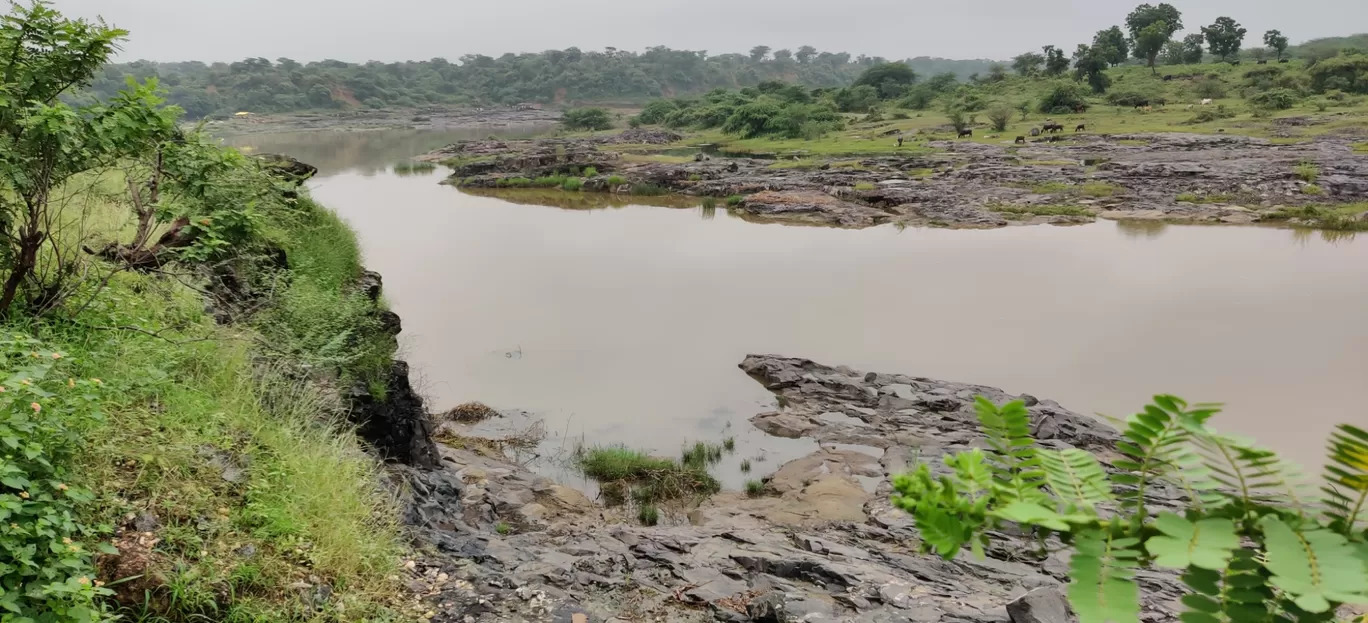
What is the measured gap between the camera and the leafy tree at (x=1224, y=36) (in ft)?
234

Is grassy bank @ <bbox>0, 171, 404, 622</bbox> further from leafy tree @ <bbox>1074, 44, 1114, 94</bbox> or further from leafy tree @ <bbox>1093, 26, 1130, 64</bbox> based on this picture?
leafy tree @ <bbox>1093, 26, 1130, 64</bbox>

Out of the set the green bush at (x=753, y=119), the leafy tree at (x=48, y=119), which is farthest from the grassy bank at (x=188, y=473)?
the green bush at (x=753, y=119)

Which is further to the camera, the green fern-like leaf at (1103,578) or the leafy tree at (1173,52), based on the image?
the leafy tree at (1173,52)

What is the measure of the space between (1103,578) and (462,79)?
5598 inches

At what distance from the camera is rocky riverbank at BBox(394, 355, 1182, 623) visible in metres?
4.96

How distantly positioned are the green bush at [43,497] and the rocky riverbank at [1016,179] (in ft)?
82.2

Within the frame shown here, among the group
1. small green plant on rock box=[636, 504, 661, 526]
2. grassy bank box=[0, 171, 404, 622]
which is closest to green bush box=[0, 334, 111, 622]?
grassy bank box=[0, 171, 404, 622]

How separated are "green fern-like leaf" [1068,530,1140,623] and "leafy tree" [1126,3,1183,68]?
78.9 m

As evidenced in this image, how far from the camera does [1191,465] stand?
4.38 feet

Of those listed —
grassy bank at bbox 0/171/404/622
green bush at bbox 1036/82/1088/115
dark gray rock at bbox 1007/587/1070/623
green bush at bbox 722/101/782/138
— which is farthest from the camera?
green bush at bbox 722/101/782/138

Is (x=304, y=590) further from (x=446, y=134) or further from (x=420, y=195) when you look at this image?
(x=446, y=134)

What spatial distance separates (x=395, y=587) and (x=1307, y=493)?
4207 mm

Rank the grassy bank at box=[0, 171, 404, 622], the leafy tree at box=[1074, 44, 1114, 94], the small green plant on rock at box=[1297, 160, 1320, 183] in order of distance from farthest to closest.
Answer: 1. the leafy tree at box=[1074, 44, 1114, 94]
2. the small green plant on rock at box=[1297, 160, 1320, 183]
3. the grassy bank at box=[0, 171, 404, 622]

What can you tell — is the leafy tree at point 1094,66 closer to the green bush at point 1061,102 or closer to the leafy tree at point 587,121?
the green bush at point 1061,102
